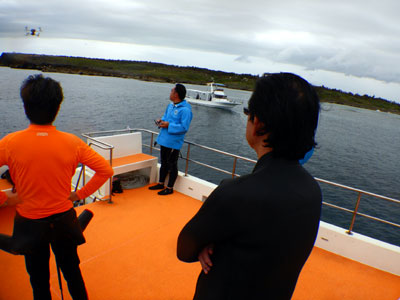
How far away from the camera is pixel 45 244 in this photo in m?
1.60

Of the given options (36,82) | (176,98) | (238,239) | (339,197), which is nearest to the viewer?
(238,239)

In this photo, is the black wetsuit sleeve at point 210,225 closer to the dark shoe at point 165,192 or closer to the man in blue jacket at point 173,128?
the man in blue jacket at point 173,128

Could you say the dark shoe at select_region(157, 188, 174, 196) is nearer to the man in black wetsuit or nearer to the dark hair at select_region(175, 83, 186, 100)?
the dark hair at select_region(175, 83, 186, 100)

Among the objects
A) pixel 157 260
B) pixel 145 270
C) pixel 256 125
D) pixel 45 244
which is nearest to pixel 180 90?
pixel 157 260

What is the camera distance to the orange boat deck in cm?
254

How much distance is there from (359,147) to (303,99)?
98.4ft

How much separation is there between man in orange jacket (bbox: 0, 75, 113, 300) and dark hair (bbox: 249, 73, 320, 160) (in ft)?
3.75

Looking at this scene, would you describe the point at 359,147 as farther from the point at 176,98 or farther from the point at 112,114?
the point at 176,98

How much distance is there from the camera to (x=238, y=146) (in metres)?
23.4

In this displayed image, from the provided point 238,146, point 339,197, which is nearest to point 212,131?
point 238,146

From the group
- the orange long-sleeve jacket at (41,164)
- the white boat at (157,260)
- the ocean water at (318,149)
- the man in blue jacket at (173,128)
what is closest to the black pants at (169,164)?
the man in blue jacket at (173,128)

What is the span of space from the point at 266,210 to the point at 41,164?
1.24m

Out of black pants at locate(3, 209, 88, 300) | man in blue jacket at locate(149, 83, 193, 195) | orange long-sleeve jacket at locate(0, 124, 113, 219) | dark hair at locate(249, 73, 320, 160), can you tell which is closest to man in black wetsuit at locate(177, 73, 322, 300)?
dark hair at locate(249, 73, 320, 160)

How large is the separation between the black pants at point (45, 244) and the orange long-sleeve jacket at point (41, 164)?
56 mm
